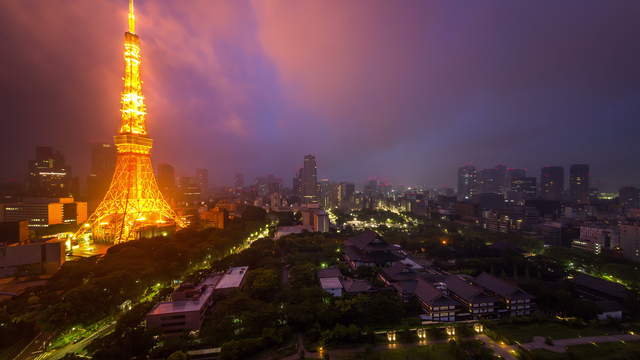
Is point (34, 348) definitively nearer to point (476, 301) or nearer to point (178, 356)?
point (178, 356)

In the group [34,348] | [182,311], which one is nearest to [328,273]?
[182,311]

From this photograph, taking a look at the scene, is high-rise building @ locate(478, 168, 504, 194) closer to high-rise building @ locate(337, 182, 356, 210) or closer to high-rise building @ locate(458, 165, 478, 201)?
high-rise building @ locate(458, 165, 478, 201)

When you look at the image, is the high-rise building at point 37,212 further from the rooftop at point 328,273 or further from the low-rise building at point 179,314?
the rooftop at point 328,273

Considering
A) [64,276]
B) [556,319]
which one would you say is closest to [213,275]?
[64,276]

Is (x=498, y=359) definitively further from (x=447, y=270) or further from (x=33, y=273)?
(x=33, y=273)

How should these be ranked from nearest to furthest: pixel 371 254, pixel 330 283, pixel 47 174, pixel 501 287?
pixel 501 287
pixel 330 283
pixel 371 254
pixel 47 174

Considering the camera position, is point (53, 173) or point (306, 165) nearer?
point (53, 173)
